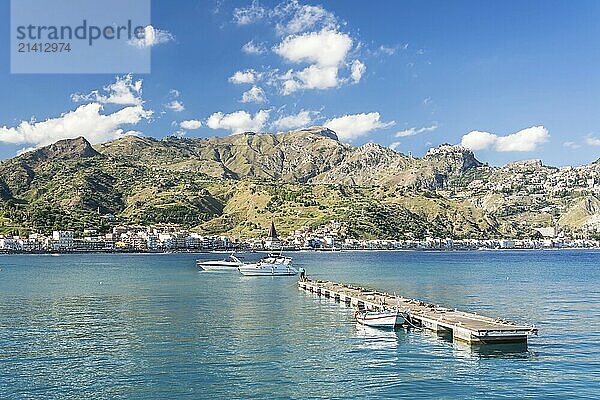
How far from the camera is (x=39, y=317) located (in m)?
64.1

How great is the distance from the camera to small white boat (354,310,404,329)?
182 ft

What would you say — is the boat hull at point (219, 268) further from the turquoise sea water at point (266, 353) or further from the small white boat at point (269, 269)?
the turquoise sea water at point (266, 353)

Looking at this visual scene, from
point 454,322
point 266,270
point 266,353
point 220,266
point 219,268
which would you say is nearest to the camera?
point 266,353

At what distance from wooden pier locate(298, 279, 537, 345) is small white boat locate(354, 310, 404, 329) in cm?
164

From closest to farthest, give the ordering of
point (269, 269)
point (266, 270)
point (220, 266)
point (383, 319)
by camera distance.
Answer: point (383, 319), point (266, 270), point (269, 269), point (220, 266)

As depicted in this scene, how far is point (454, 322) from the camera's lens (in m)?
51.8

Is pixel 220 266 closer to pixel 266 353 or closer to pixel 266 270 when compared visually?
pixel 266 270

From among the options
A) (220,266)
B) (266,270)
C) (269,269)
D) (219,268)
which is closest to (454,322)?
(266,270)

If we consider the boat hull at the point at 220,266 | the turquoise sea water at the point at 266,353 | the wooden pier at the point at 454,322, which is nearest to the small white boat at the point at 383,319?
the turquoise sea water at the point at 266,353

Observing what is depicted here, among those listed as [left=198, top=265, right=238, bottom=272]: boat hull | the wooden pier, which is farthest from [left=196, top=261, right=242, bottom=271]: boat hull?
the wooden pier

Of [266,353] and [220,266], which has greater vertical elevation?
[220,266]

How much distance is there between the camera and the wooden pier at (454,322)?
A: 47344mm

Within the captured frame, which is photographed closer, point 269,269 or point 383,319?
point 383,319

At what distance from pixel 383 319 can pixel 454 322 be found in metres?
6.52
